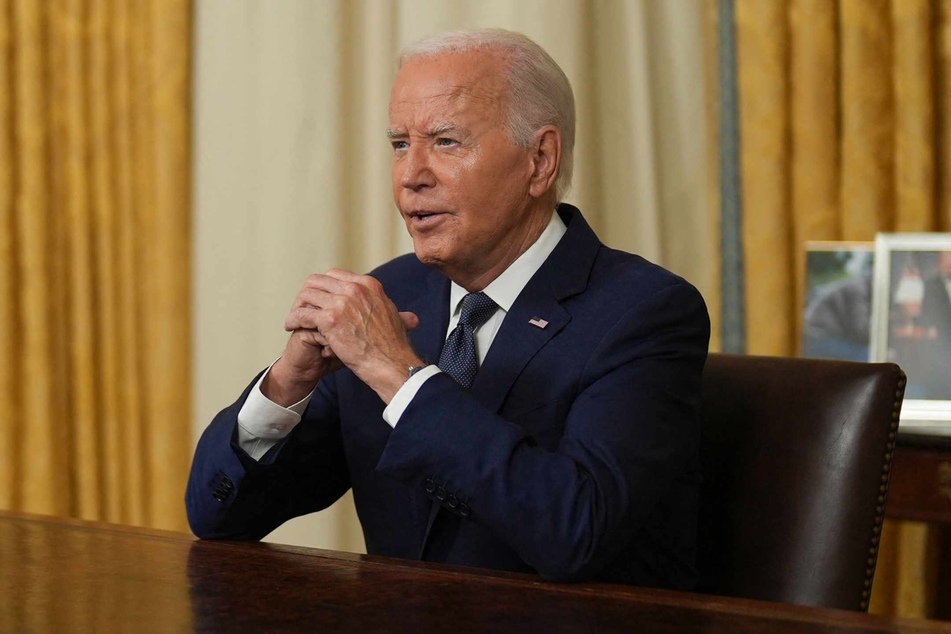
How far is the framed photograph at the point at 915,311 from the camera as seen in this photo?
254cm

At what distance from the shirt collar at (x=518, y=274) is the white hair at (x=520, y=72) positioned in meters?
0.17

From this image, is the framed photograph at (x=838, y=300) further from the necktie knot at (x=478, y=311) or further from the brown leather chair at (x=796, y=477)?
the necktie knot at (x=478, y=311)

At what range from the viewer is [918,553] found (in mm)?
2889

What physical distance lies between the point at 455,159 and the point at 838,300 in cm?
122

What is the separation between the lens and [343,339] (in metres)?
1.69

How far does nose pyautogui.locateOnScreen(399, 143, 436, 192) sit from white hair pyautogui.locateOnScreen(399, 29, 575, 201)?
0.50 feet

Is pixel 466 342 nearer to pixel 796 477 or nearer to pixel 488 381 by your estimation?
pixel 488 381

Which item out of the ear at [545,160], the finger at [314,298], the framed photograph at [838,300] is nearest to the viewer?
the finger at [314,298]

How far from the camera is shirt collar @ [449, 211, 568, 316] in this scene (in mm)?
1929

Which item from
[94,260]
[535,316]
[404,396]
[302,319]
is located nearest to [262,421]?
[302,319]

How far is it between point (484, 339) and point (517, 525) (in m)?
0.48

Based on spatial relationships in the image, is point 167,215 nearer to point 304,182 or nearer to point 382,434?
point 304,182

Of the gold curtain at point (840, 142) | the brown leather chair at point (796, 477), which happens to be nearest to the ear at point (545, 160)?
the brown leather chair at point (796, 477)

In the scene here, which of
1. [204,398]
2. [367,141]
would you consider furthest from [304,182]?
[204,398]
